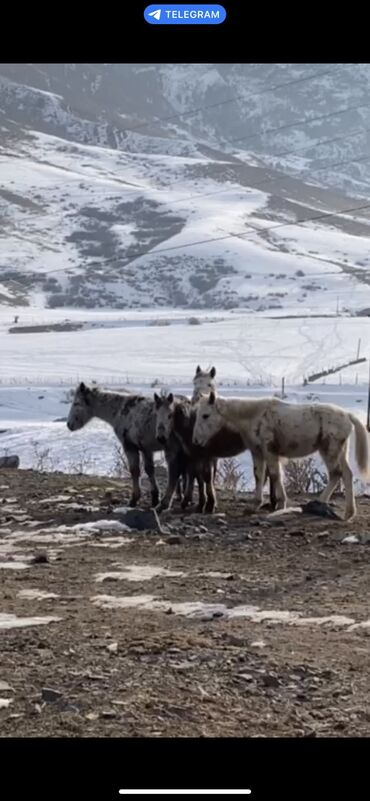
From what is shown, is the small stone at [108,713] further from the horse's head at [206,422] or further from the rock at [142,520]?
the horse's head at [206,422]

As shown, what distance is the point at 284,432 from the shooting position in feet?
38.8

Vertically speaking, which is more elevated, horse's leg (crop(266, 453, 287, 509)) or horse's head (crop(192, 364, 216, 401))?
horse's head (crop(192, 364, 216, 401))

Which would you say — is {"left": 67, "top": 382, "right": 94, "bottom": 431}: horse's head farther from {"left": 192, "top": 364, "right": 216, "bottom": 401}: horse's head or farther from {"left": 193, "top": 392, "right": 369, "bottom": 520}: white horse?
{"left": 193, "top": 392, "right": 369, "bottom": 520}: white horse

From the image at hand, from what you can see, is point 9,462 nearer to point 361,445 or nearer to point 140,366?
point 361,445

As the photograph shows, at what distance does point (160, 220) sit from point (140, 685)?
450 feet

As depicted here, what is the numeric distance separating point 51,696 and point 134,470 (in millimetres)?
8180

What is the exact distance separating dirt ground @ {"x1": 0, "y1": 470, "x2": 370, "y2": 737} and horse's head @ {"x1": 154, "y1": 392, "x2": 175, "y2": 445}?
3.03 feet

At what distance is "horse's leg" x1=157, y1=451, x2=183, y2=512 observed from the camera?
12.0m

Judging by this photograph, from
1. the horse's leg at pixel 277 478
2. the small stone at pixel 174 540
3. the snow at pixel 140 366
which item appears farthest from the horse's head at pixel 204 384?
the small stone at pixel 174 540

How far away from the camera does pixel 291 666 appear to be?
4.95m

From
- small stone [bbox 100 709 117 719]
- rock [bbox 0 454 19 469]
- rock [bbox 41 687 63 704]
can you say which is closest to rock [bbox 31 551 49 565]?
rock [bbox 41 687 63 704]

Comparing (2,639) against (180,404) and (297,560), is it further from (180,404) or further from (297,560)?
(180,404)

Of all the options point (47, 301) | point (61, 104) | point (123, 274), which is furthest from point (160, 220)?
point (61, 104)
